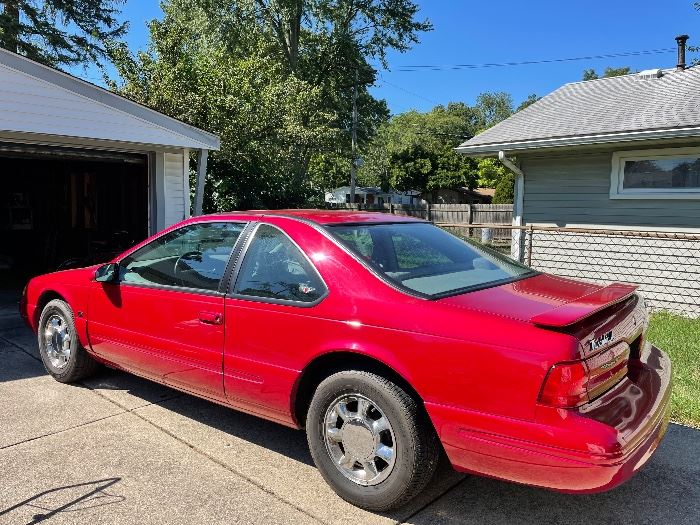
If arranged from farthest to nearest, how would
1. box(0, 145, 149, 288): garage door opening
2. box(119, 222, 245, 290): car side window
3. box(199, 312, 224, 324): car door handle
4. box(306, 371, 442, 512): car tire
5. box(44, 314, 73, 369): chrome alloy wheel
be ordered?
box(0, 145, 149, 288): garage door opening
box(44, 314, 73, 369): chrome alloy wheel
box(119, 222, 245, 290): car side window
box(199, 312, 224, 324): car door handle
box(306, 371, 442, 512): car tire

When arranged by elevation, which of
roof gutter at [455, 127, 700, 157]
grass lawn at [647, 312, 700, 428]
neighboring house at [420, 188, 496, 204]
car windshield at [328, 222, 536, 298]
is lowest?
grass lawn at [647, 312, 700, 428]

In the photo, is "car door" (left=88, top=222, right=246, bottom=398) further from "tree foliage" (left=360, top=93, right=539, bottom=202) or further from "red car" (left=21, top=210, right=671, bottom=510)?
"tree foliage" (left=360, top=93, right=539, bottom=202)

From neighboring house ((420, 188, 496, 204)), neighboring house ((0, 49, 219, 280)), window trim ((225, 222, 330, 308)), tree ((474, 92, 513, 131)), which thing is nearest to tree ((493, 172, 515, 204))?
neighboring house ((420, 188, 496, 204))

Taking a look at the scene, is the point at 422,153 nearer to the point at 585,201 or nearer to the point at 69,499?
the point at 585,201

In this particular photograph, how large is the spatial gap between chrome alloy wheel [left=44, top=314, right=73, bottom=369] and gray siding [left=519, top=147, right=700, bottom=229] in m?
7.86

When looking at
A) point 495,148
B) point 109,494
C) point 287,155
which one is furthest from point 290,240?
point 287,155

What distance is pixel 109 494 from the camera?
2.88 meters

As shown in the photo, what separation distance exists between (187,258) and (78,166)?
33.0 feet

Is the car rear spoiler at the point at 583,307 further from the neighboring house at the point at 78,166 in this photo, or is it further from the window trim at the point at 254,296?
the neighboring house at the point at 78,166

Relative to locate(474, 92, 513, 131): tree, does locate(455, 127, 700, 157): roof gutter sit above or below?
below

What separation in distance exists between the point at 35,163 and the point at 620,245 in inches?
494

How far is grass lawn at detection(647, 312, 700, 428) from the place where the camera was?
4.06 meters

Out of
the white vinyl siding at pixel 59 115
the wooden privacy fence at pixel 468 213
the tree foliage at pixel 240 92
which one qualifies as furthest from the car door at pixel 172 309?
the wooden privacy fence at pixel 468 213

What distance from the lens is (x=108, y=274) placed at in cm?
399
